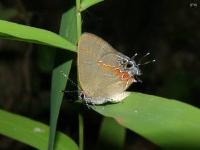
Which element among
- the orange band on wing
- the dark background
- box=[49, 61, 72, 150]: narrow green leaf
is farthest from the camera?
the dark background

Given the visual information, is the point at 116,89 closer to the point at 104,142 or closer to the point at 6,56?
the point at 104,142

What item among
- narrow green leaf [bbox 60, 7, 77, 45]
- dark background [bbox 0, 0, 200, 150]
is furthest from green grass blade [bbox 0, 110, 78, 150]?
dark background [bbox 0, 0, 200, 150]

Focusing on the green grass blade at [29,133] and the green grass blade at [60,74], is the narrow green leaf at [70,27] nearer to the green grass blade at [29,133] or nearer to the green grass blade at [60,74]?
the green grass blade at [60,74]

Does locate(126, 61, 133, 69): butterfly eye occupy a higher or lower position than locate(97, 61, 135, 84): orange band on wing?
higher

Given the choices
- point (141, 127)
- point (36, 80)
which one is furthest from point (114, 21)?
point (141, 127)

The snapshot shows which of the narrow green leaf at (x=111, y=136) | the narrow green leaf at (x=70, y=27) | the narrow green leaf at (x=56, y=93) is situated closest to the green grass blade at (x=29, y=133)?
the narrow green leaf at (x=111, y=136)

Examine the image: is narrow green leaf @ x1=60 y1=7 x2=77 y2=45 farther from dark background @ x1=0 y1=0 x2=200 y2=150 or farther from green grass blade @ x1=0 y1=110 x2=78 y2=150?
dark background @ x1=0 y1=0 x2=200 y2=150

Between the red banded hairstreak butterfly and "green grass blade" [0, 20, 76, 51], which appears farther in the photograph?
the red banded hairstreak butterfly
